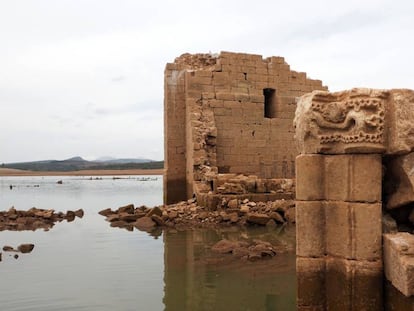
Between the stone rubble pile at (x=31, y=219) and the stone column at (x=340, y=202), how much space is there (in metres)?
9.60

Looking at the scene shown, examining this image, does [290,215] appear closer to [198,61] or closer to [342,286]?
[342,286]

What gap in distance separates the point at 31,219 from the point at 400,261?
1197 cm

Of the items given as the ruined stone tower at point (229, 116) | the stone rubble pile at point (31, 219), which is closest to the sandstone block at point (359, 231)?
the stone rubble pile at point (31, 219)

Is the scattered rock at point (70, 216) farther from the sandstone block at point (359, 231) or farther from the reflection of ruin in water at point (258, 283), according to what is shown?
the sandstone block at point (359, 231)

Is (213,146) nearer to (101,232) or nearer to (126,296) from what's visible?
(101,232)

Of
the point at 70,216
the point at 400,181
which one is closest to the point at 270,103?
the point at 70,216

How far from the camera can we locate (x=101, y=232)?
37.1 ft

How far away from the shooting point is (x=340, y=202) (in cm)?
407

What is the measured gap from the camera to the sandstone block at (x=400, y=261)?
3498 millimetres

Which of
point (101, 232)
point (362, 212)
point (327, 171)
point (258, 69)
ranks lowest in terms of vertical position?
point (101, 232)

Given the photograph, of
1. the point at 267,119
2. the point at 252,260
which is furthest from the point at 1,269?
the point at 267,119

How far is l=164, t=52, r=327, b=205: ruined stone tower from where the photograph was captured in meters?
15.4

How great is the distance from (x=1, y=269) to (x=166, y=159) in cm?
944

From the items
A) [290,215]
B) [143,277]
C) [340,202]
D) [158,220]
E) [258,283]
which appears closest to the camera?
→ [340,202]
